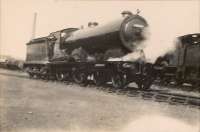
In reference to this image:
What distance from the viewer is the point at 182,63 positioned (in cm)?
393

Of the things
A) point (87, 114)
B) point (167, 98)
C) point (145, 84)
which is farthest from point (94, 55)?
point (87, 114)

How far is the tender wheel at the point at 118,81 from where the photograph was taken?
395 cm

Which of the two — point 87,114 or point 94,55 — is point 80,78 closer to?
point 94,55

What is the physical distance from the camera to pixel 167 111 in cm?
263

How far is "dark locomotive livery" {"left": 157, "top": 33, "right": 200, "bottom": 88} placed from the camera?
370 cm

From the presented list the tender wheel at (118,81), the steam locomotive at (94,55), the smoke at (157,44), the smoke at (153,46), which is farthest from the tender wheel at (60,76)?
the smoke at (157,44)

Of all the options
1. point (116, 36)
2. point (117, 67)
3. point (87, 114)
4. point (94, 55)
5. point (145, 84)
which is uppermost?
point (116, 36)

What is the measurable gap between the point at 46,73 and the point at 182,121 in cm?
288

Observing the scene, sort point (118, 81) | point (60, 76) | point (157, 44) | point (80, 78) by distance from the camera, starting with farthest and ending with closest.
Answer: point (60, 76)
point (80, 78)
point (118, 81)
point (157, 44)

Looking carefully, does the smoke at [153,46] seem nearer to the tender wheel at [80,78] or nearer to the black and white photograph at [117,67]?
the black and white photograph at [117,67]

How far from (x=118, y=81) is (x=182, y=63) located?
2.24ft

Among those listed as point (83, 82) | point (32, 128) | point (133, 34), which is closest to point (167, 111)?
point (32, 128)

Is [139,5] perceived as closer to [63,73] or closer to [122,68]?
[122,68]

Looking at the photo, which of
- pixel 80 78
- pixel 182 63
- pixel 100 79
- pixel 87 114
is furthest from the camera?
pixel 80 78
